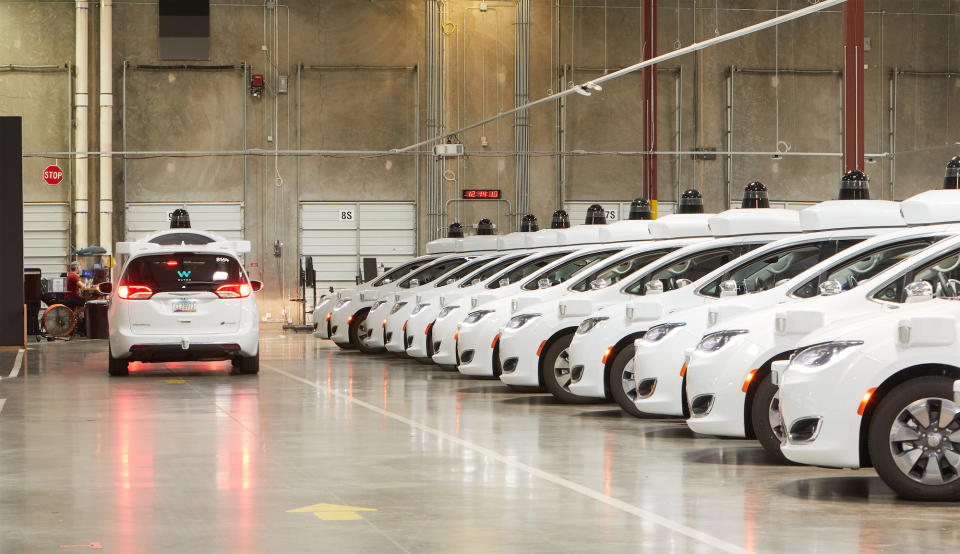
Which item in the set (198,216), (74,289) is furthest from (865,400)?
(198,216)

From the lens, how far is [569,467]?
27.9ft

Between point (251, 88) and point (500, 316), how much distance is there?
773 inches

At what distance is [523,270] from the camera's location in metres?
17.1

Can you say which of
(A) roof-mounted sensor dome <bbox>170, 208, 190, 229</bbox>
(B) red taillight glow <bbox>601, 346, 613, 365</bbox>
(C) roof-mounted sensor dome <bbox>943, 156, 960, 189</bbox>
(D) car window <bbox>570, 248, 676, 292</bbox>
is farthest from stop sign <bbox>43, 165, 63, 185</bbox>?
(C) roof-mounted sensor dome <bbox>943, 156, 960, 189</bbox>

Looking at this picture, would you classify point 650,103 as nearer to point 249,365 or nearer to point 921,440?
point 249,365

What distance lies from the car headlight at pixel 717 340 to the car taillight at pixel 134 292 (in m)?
8.12

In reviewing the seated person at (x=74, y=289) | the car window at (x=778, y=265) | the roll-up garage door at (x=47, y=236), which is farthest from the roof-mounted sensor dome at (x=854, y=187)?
the roll-up garage door at (x=47, y=236)

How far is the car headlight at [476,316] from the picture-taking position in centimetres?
1448

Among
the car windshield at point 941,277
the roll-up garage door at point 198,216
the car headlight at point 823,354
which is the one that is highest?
the roll-up garage door at point 198,216

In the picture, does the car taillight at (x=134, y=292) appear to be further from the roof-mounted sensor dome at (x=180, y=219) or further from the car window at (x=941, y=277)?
the car window at (x=941, y=277)

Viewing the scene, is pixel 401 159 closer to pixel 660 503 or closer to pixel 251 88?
pixel 251 88

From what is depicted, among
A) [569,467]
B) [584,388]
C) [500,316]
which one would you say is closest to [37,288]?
[500,316]

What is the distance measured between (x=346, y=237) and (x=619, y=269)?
19.4 meters

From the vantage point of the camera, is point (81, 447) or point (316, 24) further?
point (316, 24)
